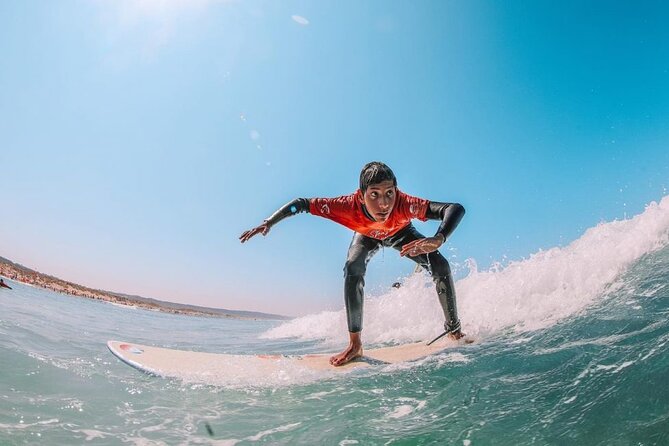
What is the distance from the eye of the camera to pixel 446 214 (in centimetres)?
392

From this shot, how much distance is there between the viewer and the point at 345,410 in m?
2.82

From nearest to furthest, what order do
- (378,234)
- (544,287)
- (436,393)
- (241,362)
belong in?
(436,393), (378,234), (241,362), (544,287)

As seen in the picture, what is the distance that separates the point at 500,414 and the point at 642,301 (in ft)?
9.15

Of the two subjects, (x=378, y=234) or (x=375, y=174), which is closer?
(x=375, y=174)

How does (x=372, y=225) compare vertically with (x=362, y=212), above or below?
below

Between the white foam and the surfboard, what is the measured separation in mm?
930

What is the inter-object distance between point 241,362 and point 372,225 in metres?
2.60

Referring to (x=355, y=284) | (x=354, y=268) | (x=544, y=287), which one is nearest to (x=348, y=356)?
(x=355, y=284)

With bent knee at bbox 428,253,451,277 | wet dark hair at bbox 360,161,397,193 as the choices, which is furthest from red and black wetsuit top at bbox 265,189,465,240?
bent knee at bbox 428,253,451,277

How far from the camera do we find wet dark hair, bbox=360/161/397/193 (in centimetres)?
401

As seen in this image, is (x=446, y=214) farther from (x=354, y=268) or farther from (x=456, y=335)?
(x=456, y=335)

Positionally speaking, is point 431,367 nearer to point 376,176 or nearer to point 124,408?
A: point 376,176

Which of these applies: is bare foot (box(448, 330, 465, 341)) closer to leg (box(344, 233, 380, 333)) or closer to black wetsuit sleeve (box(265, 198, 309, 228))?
leg (box(344, 233, 380, 333))

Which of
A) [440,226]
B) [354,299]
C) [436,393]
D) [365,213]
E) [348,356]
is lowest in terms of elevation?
[436,393]
